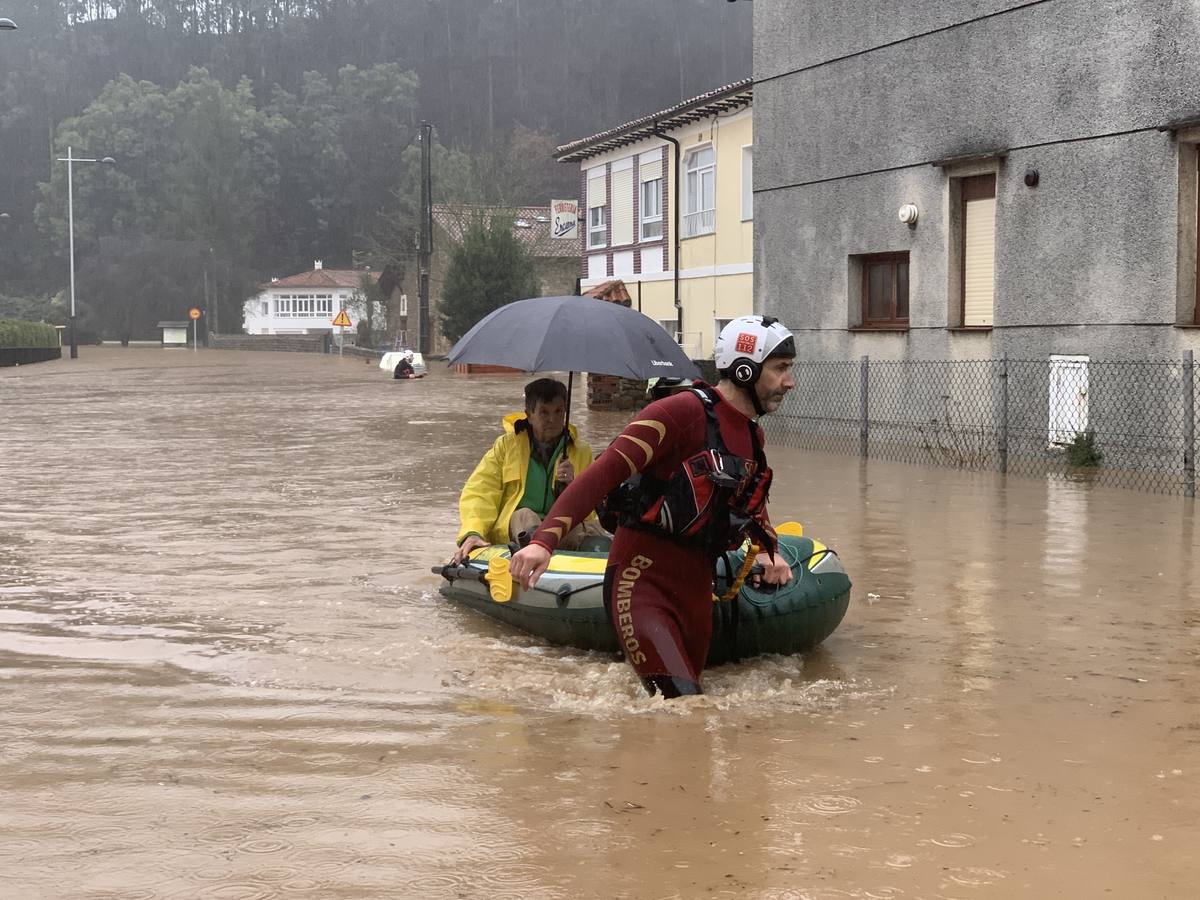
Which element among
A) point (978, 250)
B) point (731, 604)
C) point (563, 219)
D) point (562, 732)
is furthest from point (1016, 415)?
point (563, 219)

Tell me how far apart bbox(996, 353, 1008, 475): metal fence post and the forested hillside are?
68399 mm

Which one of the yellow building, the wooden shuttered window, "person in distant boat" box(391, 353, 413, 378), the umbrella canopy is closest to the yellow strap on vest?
the umbrella canopy

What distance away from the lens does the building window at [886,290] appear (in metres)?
19.3

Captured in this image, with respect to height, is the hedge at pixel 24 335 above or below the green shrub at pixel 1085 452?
above

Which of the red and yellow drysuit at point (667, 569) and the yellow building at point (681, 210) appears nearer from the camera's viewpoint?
the red and yellow drysuit at point (667, 569)

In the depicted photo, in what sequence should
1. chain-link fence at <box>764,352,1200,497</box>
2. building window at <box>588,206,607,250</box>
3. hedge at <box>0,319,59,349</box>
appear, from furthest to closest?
hedge at <box>0,319,59,349</box> < building window at <box>588,206,607,250</box> < chain-link fence at <box>764,352,1200,497</box>

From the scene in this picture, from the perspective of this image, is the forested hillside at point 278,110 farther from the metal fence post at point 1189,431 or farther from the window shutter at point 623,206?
the metal fence post at point 1189,431

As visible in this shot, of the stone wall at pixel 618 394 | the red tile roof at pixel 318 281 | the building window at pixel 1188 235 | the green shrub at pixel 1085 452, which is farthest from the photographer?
the red tile roof at pixel 318 281

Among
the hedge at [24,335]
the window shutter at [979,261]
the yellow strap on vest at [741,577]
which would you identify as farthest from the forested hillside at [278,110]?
the yellow strap on vest at [741,577]

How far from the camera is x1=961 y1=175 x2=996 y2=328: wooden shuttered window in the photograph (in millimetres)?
A: 17547

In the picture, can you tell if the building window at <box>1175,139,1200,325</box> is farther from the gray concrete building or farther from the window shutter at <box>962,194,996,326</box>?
the window shutter at <box>962,194,996,326</box>

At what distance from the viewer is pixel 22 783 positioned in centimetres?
555

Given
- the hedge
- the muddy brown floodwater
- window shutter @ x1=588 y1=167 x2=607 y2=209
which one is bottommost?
the muddy brown floodwater

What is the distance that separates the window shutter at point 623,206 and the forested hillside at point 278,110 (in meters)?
44.8
